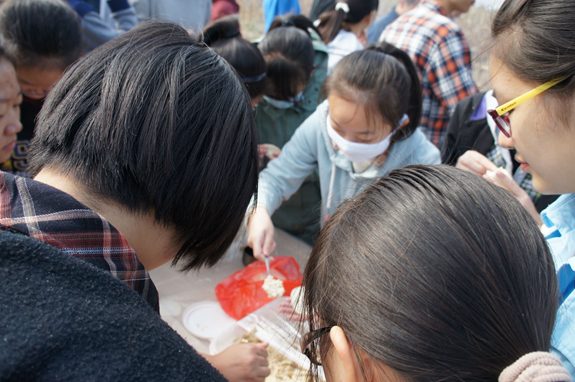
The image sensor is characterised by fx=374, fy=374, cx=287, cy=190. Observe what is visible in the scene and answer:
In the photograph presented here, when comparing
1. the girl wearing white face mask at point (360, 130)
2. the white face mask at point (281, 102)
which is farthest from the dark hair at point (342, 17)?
the girl wearing white face mask at point (360, 130)

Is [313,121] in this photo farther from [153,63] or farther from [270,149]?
[153,63]

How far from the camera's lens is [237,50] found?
234cm

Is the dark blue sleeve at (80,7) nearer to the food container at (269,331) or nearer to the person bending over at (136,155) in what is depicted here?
the person bending over at (136,155)

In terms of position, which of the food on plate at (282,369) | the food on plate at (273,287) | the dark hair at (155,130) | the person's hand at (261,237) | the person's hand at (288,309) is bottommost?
the food on plate at (282,369)

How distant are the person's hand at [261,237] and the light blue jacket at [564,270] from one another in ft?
3.87

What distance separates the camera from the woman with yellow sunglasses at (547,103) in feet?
3.17

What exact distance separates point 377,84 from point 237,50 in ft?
3.16

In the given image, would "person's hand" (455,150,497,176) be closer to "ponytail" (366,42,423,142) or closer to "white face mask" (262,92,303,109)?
"ponytail" (366,42,423,142)

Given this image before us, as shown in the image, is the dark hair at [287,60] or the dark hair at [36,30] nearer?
the dark hair at [36,30]

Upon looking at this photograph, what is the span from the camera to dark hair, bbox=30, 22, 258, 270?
795 mm

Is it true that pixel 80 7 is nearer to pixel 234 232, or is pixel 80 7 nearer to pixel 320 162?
pixel 320 162

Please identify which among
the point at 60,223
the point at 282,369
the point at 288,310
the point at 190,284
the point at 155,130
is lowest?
the point at 190,284

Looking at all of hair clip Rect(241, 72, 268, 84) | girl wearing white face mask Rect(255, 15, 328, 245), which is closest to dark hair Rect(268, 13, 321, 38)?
girl wearing white face mask Rect(255, 15, 328, 245)

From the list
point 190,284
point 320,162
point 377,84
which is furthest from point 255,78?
point 190,284
